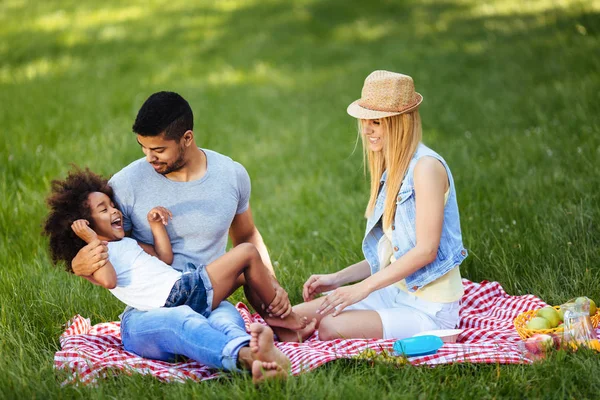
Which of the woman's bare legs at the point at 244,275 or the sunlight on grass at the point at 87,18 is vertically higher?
the woman's bare legs at the point at 244,275

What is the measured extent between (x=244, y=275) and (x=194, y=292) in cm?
34

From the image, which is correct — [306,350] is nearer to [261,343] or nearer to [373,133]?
[261,343]

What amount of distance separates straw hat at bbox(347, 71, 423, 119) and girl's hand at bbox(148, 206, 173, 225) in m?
1.12

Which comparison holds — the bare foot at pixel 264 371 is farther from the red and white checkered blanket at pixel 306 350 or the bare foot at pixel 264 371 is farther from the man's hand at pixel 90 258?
the man's hand at pixel 90 258

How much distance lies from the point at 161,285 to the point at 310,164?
14.9ft

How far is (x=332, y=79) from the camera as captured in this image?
12062 millimetres

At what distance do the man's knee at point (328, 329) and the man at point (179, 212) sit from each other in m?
0.23

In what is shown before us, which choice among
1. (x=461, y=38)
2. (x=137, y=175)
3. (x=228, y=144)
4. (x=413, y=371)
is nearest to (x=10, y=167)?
(x=228, y=144)

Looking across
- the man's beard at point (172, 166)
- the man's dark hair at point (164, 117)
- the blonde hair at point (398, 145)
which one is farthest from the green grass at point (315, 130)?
the man's dark hair at point (164, 117)

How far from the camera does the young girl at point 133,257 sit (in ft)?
13.2

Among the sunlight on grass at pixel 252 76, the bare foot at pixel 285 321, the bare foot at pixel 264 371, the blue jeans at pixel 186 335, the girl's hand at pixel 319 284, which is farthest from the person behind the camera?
the sunlight on grass at pixel 252 76

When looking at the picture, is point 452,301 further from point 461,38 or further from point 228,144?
point 461,38

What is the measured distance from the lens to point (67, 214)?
4.11 metres

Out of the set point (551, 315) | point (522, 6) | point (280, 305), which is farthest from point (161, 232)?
point (522, 6)
